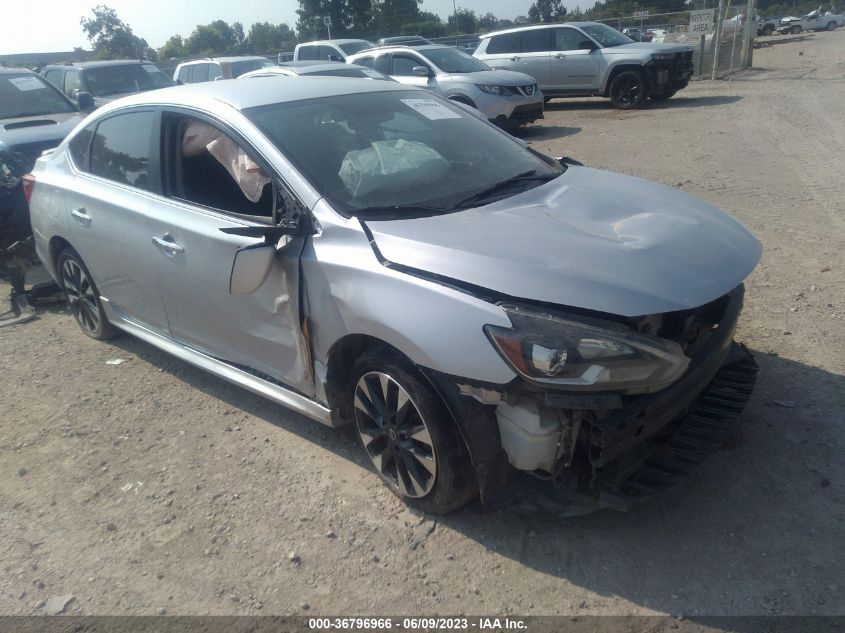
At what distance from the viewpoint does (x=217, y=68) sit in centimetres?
1572

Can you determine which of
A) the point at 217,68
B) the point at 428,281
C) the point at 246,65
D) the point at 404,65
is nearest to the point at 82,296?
the point at 428,281

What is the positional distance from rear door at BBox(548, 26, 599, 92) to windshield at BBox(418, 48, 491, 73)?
106 inches

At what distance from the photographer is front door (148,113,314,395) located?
3328 mm

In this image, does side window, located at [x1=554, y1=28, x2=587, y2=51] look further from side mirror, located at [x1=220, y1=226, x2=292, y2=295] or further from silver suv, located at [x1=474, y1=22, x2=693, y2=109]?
side mirror, located at [x1=220, y1=226, x2=292, y2=295]

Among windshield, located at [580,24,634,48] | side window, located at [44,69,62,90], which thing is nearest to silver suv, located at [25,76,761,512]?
side window, located at [44,69,62,90]

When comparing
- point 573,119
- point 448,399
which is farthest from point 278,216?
point 573,119

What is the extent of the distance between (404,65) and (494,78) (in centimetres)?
208

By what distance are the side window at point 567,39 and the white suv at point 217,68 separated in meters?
6.54

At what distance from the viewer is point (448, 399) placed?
271 centimetres

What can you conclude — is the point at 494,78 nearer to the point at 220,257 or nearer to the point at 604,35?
the point at 604,35

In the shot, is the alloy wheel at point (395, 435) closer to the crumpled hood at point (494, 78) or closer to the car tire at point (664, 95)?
the crumpled hood at point (494, 78)

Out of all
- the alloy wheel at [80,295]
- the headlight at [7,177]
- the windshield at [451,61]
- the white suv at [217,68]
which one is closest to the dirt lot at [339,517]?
the alloy wheel at [80,295]

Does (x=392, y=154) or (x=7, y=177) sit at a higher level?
(x=392, y=154)

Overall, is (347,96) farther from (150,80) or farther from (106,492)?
(150,80)
